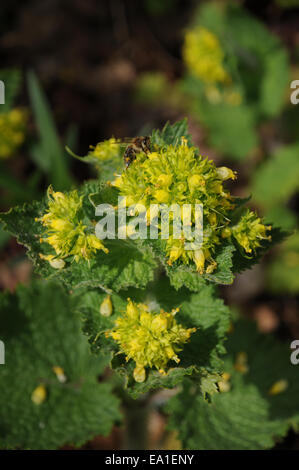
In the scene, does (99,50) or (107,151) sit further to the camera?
(99,50)

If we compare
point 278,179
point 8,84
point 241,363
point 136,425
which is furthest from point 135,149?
point 278,179

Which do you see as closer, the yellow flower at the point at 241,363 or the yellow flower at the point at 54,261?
the yellow flower at the point at 54,261

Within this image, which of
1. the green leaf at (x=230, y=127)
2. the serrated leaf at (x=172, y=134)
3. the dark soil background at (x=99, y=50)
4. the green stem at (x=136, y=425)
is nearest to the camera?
the serrated leaf at (x=172, y=134)

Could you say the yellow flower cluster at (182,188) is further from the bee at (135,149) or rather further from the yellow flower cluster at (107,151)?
the yellow flower cluster at (107,151)

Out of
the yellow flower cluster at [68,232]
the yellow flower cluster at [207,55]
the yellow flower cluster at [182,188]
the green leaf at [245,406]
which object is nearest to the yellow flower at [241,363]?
the green leaf at [245,406]

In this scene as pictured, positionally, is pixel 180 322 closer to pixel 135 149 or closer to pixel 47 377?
pixel 135 149

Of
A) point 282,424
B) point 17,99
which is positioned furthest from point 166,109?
point 282,424

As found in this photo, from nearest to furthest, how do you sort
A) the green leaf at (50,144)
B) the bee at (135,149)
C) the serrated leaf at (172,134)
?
the bee at (135,149) → the serrated leaf at (172,134) → the green leaf at (50,144)
